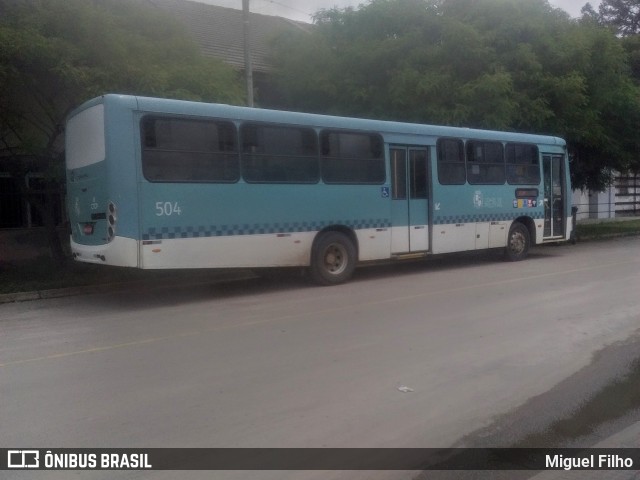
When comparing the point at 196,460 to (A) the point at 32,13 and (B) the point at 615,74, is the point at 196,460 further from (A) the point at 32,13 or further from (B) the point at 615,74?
(B) the point at 615,74

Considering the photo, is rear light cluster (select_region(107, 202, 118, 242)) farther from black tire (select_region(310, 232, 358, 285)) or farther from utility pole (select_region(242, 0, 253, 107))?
utility pole (select_region(242, 0, 253, 107))

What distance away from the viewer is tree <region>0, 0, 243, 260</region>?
1274cm

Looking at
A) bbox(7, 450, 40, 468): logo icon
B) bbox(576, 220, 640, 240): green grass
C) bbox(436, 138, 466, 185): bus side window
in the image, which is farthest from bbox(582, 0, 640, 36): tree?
bbox(7, 450, 40, 468): logo icon

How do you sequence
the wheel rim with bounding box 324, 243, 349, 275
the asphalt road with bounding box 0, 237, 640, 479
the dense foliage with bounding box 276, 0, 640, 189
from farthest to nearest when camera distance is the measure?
the dense foliage with bounding box 276, 0, 640, 189 < the wheel rim with bounding box 324, 243, 349, 275 < the asphalt road with bounding box 0, 237, 640, 479

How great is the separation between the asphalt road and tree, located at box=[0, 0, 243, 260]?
4.12 m

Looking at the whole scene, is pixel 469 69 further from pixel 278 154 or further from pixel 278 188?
pixel 278 188

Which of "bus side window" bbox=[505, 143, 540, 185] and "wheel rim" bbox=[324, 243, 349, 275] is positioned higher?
"bus side window" bbox=[505, 143, 540, 185]

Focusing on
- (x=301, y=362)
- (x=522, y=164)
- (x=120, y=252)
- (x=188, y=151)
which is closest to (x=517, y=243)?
(x=522, y=164)

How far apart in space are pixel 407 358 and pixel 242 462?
10.3ft

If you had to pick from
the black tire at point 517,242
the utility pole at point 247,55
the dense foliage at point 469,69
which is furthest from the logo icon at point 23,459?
the dense foliage at point 469,69

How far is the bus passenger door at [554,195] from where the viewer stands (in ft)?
58.8

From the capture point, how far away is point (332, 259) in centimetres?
1335

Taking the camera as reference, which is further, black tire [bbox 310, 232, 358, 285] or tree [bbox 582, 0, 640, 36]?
tree [bbox 582, 0, 640, 36]

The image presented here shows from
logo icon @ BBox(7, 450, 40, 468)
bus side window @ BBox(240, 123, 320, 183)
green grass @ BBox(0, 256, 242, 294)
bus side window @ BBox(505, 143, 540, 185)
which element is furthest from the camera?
bus side window @ BBox(505, 143, 540, 185)
